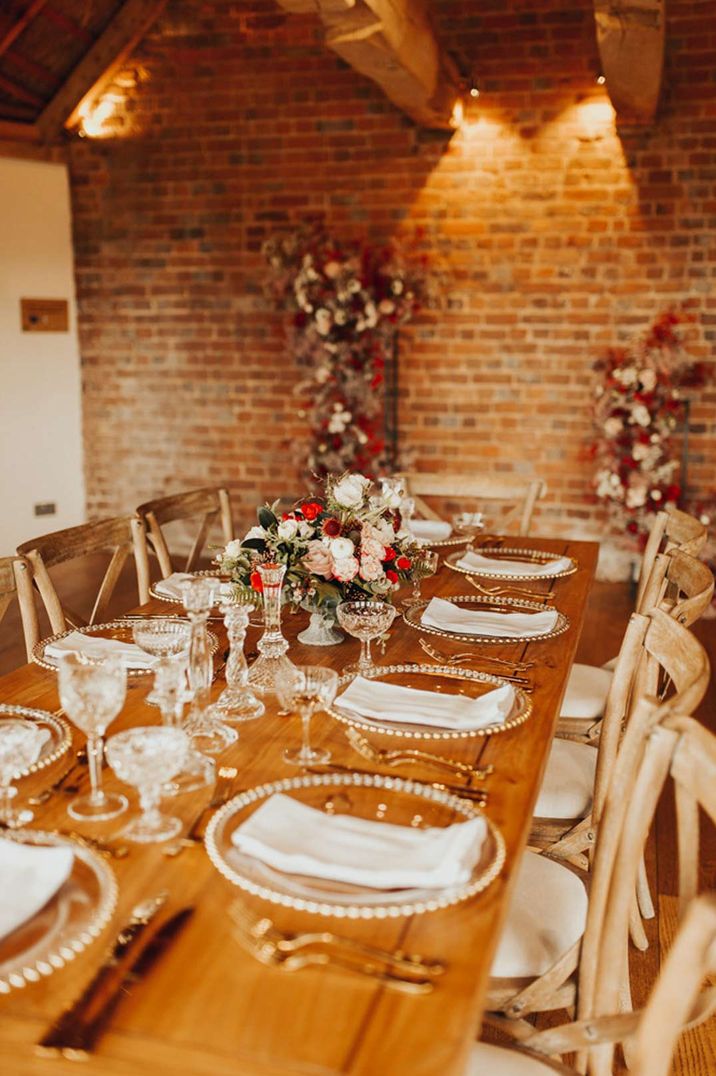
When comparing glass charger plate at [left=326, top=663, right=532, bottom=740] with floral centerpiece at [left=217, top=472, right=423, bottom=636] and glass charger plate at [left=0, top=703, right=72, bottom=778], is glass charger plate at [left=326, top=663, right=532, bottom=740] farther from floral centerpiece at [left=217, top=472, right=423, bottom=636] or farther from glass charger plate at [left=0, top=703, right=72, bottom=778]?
glass charger plate at [left=0, top=703, right=72, bottom=778]

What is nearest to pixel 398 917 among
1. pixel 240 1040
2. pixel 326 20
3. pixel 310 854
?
pixel 310 854

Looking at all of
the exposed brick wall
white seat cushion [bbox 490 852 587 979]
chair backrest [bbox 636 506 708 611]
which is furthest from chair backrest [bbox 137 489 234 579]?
the exposed brick wall

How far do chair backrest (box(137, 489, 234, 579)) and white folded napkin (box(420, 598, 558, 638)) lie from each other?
88 centimetres

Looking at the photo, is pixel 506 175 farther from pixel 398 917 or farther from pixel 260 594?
pixel 398 917

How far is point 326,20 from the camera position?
3.70 m

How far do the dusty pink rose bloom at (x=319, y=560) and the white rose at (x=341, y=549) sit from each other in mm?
30

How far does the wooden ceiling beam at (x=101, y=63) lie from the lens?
5895 mm

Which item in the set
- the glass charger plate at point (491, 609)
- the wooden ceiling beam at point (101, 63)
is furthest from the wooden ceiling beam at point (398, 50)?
the glass charger plate at point (491, 609)

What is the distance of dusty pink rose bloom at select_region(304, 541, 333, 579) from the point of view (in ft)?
6.91

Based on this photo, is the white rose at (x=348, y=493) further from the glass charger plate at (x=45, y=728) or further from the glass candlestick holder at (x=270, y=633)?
the glass charger plate at (x=45, y=728)

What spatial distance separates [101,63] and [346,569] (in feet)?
16.4

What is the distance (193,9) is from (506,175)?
2031mm

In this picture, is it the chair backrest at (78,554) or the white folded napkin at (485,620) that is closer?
the white folded napkin at (485,620)

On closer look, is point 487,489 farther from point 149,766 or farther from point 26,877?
point 26,877
